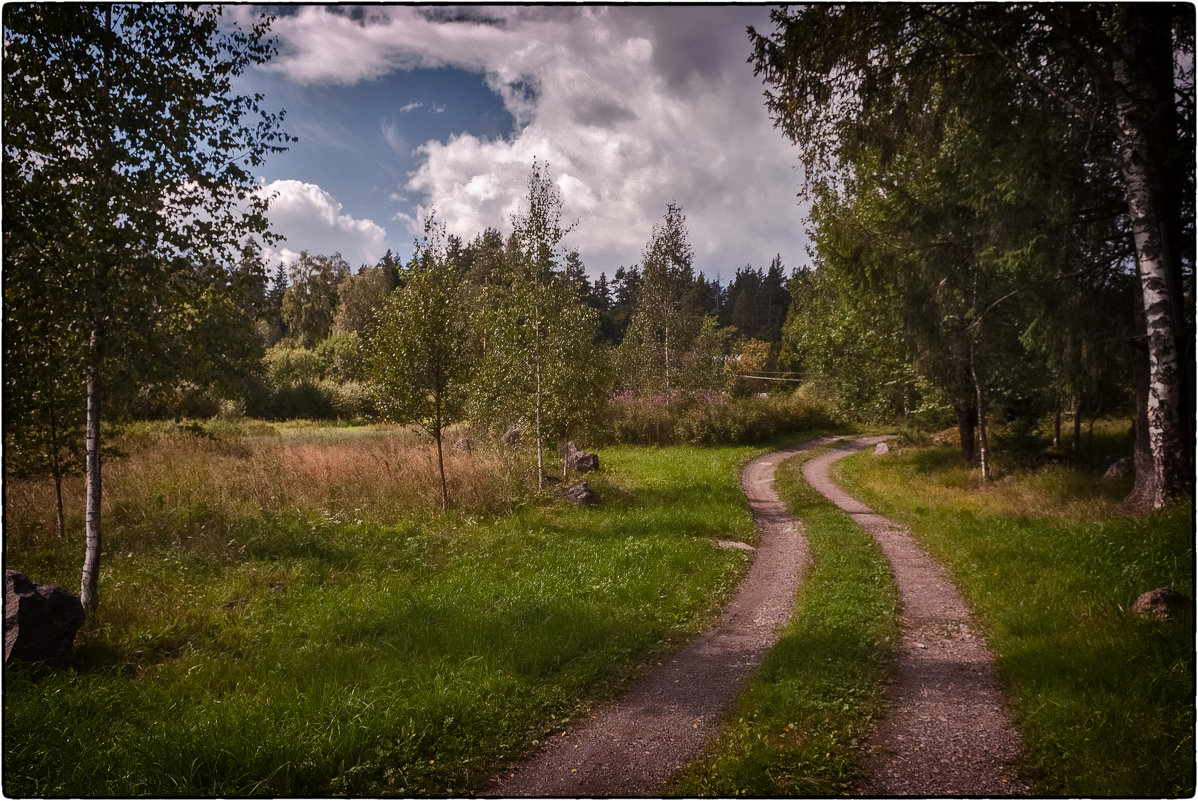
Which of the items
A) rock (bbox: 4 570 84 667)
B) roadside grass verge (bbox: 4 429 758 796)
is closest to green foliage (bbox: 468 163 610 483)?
roadside grass verge (bbox: 4 429 758 796)

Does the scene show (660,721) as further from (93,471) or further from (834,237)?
(834,237)

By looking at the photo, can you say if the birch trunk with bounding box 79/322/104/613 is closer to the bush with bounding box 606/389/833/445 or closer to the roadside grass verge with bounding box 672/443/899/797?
the roadside grass verge with bounding box 672/443/899/797

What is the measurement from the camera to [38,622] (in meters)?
5.70

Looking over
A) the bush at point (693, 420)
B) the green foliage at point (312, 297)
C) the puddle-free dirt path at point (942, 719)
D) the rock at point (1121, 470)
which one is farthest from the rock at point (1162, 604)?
the green foliage at point (312, 297)

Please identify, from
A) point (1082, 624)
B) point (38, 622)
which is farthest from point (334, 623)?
A: point (1082, 624)

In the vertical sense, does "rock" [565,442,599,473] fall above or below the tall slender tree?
below

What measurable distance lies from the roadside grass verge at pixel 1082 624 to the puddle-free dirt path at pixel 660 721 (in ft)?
8.60

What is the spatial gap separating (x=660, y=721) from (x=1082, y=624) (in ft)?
16.9

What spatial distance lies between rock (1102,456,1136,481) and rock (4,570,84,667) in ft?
62.0

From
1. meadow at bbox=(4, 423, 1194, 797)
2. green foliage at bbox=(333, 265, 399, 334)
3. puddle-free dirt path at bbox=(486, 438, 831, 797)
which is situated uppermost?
green foliage at bbox=(333, 265, 399, 334)

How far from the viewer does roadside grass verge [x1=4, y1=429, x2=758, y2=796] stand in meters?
4.45

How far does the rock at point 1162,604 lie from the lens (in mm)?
6113

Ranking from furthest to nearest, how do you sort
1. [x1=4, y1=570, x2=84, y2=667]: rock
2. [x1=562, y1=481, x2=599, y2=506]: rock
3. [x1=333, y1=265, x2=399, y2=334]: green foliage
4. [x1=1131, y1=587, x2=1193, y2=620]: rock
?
[x1=333, y1=265, x2=399, y2=334]: green foliage → [x1=562, y1=481, x2=599, y2=506]: rock → [x1=1131, y1=587, x2=1193, y2=620]: rock → [x1=4, y1=570, x2=84, y2=667]: rock

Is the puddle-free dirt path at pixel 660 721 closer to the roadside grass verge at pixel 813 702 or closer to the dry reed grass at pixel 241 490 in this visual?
the roadside grass verge at pixel 813 702
